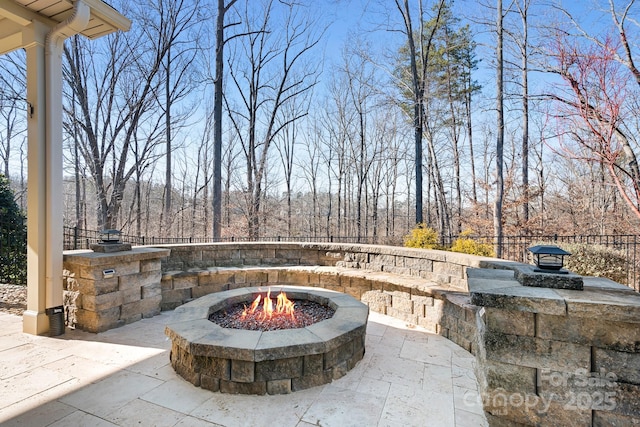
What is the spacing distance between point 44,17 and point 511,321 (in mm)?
5189

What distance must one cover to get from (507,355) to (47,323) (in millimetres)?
4367

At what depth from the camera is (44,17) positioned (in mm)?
3195

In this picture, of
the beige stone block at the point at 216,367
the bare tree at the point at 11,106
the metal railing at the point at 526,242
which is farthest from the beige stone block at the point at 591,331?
the bare tree at the point at 11,106

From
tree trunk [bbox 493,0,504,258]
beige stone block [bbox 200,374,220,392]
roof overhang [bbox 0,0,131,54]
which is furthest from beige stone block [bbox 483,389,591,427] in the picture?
tree trunk [bbox 493,0,504,258]

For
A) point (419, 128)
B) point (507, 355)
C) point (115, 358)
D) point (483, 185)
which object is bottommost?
point (115, 358)

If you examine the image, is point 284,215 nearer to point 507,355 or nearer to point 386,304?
point 386,304

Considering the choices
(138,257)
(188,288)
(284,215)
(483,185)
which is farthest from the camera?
(284,215)

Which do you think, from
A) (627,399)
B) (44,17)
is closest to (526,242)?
(627,399)

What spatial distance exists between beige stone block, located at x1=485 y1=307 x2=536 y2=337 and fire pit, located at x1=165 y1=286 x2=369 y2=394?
47.9 inches

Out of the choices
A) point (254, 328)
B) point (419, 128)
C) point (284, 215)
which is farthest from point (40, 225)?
point (284, 215)

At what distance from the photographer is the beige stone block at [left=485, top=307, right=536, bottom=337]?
1498mm

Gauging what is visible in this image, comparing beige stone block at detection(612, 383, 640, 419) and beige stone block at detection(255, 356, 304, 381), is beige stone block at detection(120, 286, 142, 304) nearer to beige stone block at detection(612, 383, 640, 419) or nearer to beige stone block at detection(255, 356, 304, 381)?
beige stone block at detection(255, 356, 304, 381)

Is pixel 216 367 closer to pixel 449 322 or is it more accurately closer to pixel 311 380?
pixel 311 380

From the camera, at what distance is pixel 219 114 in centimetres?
779
